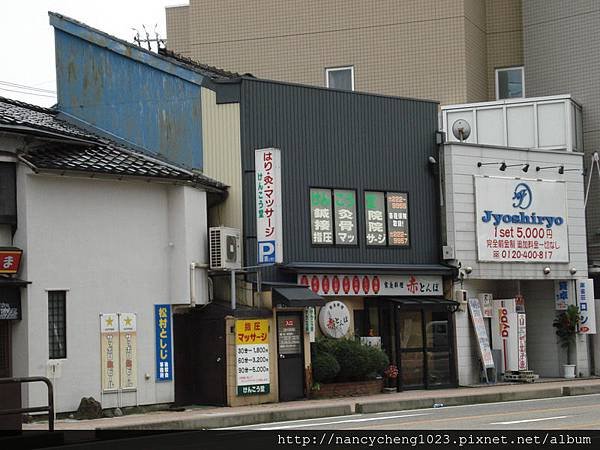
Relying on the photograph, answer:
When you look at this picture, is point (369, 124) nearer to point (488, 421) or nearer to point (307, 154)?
point (307, 154)

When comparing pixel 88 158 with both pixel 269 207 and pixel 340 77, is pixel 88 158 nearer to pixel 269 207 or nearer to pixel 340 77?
pixel 269 207

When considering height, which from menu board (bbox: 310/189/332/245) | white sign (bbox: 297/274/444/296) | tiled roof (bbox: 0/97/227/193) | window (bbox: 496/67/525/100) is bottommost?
white sign (bbox: 297/274/444/296)

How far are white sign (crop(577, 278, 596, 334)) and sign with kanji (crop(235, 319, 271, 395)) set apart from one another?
1201 centimetres

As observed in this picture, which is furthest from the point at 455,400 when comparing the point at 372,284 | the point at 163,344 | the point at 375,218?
the point at 163,344

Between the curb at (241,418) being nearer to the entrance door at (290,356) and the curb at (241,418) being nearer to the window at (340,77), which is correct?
the entrance door at (290,356)

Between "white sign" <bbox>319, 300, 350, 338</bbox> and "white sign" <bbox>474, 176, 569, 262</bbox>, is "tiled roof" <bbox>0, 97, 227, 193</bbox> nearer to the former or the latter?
"white sign" <bbox>319, 300, 350, 338</bbox>

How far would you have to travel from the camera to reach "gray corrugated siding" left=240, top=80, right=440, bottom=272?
3030 cm

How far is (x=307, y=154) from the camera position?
3109cm

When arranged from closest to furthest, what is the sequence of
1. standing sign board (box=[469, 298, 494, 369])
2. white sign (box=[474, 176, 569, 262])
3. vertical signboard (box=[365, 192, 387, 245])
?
vertical signboard (box=[365, 192, 387, 245]) → standing sign board (box=[469, 298, 494, 369]) → white sign (box=[474, 176, 569, 262])

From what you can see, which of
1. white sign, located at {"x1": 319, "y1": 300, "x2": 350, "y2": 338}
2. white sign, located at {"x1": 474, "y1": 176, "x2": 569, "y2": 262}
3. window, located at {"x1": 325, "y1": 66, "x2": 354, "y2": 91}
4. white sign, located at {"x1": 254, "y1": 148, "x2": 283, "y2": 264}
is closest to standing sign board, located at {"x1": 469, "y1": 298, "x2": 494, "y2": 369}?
white sign, located at {"x1": 474, "y1": 176, "x2": 569, "y2": 262}

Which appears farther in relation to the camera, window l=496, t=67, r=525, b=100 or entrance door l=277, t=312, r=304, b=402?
window l=496, t=67, r=525, b=100

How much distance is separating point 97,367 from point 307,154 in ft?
26.5

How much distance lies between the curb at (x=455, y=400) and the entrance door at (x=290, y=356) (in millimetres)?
2977

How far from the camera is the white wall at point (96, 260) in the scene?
84.3 ft
